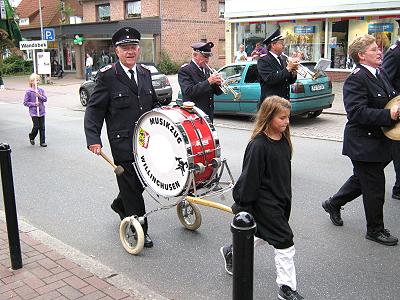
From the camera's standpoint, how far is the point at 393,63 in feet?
17.8

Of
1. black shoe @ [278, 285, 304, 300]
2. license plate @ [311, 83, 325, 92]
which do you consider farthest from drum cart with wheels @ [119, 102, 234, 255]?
license plate @ [311, 83, 325, 92]

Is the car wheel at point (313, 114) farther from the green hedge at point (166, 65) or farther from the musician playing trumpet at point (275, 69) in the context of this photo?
the green hedge at point (166, 65)

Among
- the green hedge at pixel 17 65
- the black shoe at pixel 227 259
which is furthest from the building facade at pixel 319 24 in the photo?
the green hedge at pixel 17 65

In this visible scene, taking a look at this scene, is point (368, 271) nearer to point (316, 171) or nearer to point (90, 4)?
point (316, 171)

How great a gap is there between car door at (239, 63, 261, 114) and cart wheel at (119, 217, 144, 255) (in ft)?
26.0

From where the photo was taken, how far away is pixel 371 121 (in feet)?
14.0

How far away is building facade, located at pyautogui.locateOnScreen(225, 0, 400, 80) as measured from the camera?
59.9 feet

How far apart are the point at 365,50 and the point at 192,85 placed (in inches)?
87.1

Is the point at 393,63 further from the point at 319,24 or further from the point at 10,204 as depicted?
the point at 319,24

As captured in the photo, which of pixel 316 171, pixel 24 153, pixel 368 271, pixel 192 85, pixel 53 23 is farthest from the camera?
pixel 53 23

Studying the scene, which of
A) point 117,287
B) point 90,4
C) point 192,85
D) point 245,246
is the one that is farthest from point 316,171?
point 90,4

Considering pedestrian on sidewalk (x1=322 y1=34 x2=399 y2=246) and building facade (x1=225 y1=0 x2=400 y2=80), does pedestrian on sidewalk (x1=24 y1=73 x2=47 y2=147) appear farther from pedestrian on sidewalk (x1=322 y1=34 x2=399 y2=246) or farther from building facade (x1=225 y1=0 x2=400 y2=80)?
building facade (x1=225 y1=0 x2=400 y2=80)

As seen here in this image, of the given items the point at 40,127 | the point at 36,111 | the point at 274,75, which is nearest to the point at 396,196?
the point at 274,75

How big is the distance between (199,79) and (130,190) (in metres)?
1.97
